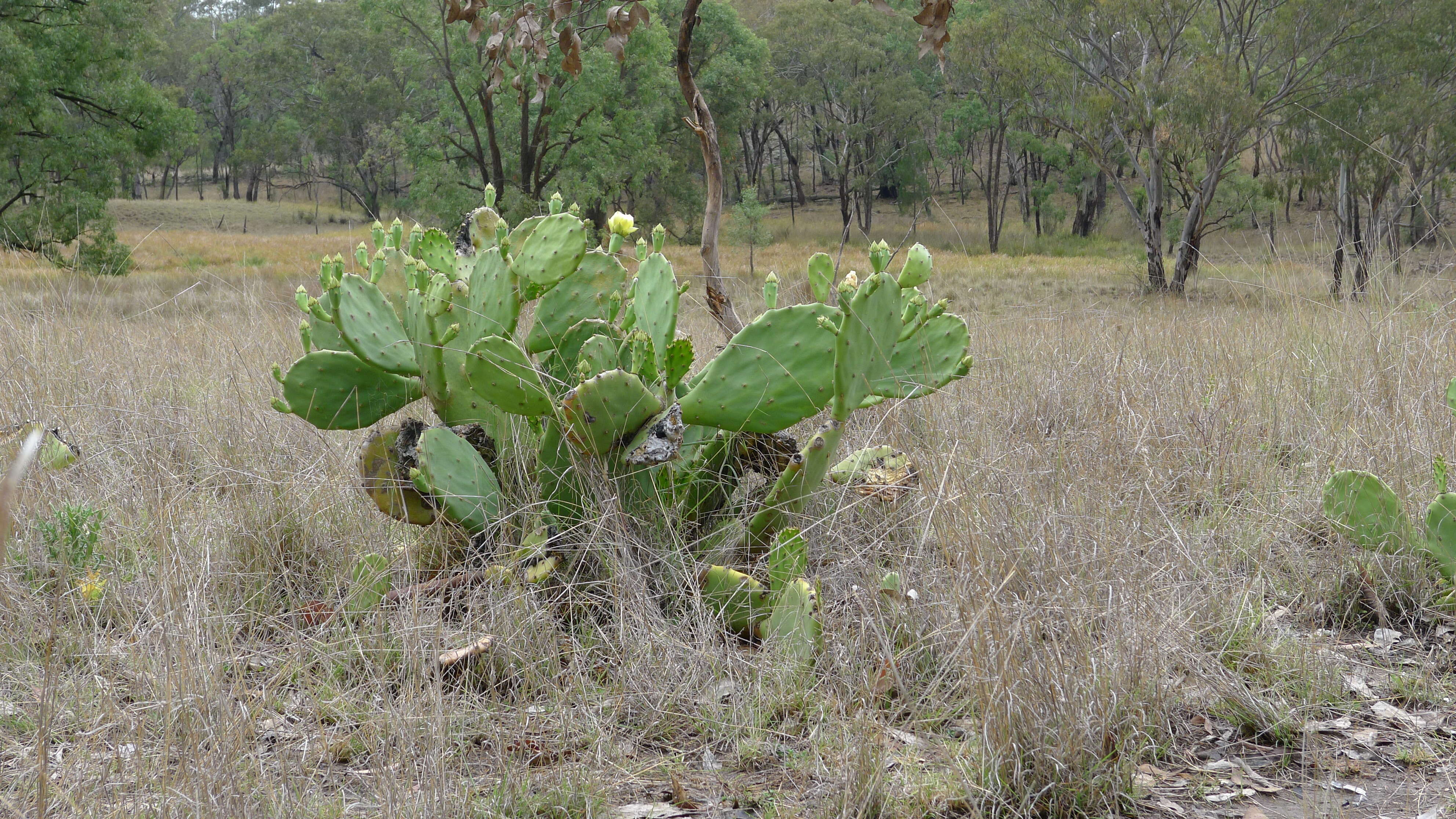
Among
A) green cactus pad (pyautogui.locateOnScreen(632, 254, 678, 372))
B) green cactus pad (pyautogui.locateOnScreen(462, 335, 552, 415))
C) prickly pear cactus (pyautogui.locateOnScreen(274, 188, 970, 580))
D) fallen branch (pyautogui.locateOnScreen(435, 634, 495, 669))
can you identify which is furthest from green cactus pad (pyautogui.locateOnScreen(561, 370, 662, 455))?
fallen branch (pyautogui.locateOnScreen(435, 634, 495, 669))

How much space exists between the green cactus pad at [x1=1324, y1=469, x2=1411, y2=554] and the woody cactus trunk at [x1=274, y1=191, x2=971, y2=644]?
1003mm

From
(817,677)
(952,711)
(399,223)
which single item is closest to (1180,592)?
(952,711)

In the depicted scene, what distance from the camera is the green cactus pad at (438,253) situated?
3.00 meters

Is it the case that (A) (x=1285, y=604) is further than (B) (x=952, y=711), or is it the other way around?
(A) (x=1285, y=604)

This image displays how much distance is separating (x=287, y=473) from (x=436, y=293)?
3.22 ft

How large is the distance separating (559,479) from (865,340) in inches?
32.5

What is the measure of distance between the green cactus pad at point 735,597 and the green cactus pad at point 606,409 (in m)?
0.39

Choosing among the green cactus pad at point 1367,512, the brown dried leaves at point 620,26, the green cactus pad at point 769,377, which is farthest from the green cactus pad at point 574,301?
the green cactus pad at point 1367,512

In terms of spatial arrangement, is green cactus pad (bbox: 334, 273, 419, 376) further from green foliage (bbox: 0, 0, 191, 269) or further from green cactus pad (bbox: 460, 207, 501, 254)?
green foliage (bbox: 0, 0, 191, 269)

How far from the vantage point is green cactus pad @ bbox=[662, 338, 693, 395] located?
2.45 m

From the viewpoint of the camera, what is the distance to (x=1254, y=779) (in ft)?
6.00

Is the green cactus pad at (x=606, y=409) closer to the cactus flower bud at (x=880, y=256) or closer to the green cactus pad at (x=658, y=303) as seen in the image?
the green cactus pad at (x=658, y=303)

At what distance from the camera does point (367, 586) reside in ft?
7.72

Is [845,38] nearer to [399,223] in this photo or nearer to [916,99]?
[916,99]
